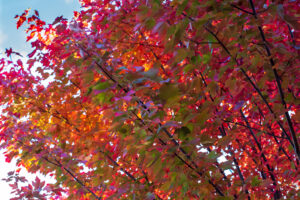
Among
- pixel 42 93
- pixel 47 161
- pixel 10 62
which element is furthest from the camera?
pixel 10 62

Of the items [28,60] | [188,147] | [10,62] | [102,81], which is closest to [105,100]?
[102,81]

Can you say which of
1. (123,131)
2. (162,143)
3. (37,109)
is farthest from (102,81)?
(37,109)

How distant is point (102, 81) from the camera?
58.7 inches

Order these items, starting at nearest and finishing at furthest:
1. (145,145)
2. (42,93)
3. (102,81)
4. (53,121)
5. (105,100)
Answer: (145,145) < (102,81) < (105,100) < (53,121) < (42,93)

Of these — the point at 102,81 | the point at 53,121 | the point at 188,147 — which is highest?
the point at 53,121

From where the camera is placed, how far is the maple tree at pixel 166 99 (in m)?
1.37

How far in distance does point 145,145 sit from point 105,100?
1.55 ft

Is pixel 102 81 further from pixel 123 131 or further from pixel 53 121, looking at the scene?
pixel 53 121

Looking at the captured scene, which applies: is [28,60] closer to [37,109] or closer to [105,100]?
[37,109]

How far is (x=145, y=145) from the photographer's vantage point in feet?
4.47

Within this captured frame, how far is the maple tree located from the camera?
1366 mm

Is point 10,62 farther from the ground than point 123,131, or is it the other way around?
point 10,62

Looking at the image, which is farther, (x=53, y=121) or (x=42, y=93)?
(x=42, y=93)

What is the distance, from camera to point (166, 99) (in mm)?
1266
